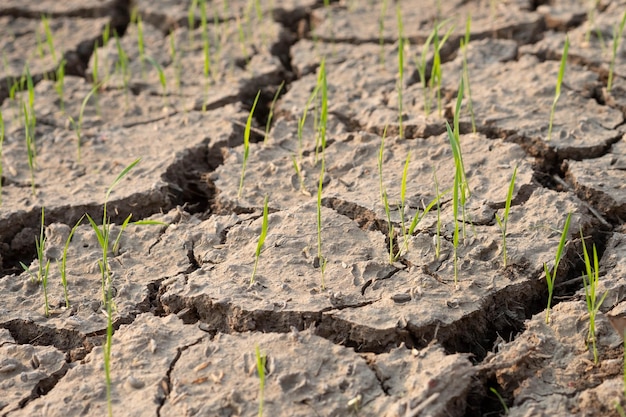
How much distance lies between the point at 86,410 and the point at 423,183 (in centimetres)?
125

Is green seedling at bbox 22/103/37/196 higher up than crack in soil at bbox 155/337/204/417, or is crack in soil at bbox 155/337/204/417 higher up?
green seedling at bbox 22/103/37/196

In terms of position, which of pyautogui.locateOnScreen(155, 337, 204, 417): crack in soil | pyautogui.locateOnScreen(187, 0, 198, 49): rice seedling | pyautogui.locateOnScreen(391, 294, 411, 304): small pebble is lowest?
pyautogui.locateOnScreen(155, 337, 204, 417): crack in soil

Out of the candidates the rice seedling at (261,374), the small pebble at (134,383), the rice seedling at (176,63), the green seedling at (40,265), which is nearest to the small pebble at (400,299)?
the rice seedling at (261,374)

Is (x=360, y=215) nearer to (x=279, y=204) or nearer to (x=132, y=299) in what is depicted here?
(x=279, y=204)

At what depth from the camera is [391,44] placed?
3.78 meters

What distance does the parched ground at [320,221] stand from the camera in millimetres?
2049

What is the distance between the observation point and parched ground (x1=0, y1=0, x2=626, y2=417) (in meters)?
2.05

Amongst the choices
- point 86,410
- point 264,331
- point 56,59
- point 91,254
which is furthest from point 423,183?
point 56,59

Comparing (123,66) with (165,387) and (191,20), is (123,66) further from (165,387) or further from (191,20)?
(165,387)

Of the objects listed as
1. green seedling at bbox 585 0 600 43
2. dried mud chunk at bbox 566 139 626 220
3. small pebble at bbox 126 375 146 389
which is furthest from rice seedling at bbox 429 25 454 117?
small pebble at bbox 126 375 146 389

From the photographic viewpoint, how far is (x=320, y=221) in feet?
8.07

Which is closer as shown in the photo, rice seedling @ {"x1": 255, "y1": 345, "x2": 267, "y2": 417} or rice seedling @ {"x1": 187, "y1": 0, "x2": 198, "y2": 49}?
rice seedling @ {"x1": 255, "y1": 345, "x2": 267, "y2": 417}

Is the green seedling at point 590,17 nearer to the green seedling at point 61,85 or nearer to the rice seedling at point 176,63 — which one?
the rice seedling at point 176,63

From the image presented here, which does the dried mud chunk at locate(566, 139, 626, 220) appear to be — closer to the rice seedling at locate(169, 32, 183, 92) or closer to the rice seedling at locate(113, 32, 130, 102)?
the rice seedling at locate(169, 32, 183, 92)
